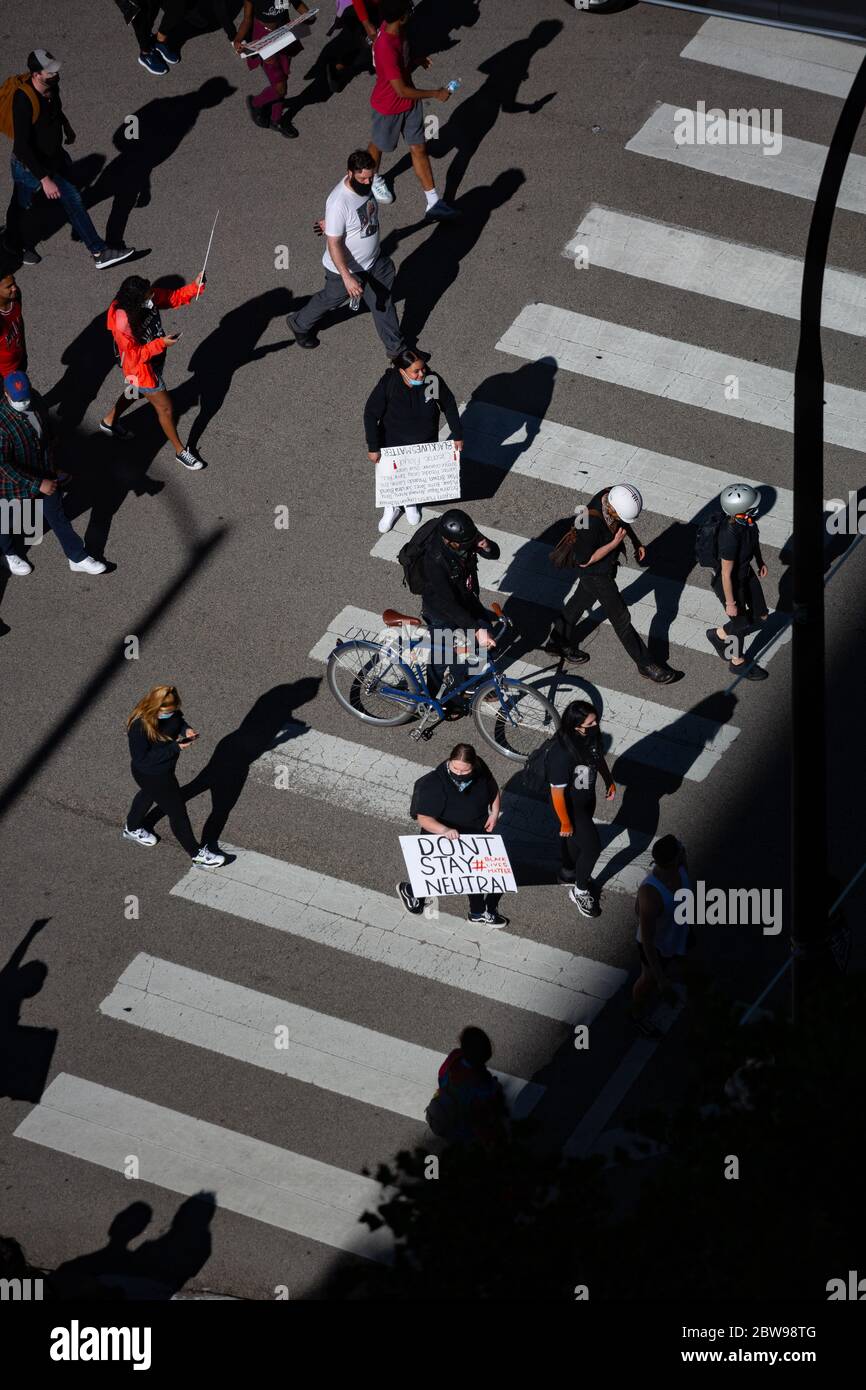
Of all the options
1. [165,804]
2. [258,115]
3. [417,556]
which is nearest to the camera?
[165,804]

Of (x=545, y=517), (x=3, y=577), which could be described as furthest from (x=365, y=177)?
(x=3, y=577)

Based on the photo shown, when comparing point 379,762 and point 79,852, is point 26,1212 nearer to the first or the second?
point 79,852

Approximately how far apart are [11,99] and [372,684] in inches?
282

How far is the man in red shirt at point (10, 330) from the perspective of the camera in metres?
13.0

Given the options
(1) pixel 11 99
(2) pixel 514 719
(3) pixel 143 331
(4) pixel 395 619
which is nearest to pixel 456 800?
(2) pixel 514 719

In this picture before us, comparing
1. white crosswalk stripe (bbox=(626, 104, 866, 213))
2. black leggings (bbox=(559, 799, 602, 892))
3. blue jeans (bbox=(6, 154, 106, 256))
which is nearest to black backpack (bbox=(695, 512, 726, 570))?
black leggings (bbox=(559, 799, 602, 892))

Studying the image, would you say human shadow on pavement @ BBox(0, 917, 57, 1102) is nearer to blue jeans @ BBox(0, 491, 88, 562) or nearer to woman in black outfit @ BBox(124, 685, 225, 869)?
woman in black outfit @ BBox(124, 685, 225, 869)

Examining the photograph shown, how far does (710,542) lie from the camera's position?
1189 centimetres

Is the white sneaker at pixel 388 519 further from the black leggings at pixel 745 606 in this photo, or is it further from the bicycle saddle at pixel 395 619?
the black leggings at pixel 745 606

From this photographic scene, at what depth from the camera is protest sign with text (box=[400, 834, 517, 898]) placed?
10586mm

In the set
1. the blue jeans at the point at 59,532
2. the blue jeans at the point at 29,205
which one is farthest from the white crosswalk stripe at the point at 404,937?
the blue jeans at the point at 29,205

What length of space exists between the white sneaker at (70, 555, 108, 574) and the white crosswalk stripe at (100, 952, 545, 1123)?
379cm

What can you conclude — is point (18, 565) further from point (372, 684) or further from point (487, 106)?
point (487, 106)

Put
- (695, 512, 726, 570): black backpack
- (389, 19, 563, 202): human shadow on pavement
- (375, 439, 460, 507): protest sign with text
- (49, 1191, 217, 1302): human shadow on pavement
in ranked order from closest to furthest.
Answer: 1. (49, 1191, 217, 1302): human shadow on pavement
2. (695, 512, 726, 570): black backpack
3. (375, 439, 460, 507): protest sign with text
4. (389, 19, 563, 202): human shadow on pavement
